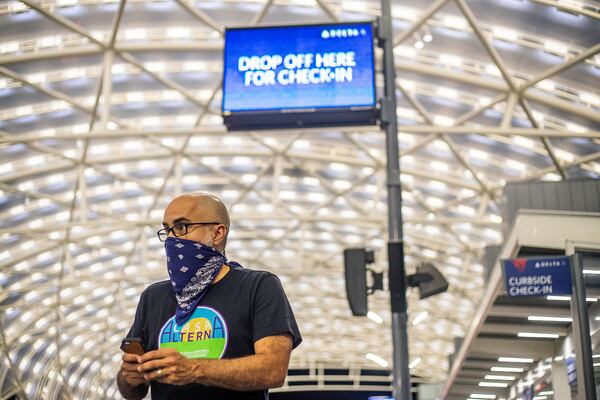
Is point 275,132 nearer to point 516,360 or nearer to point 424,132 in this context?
point 424,132

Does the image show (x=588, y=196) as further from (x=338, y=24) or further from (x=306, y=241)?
(x=306, y=241)

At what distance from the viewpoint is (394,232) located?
8.47m

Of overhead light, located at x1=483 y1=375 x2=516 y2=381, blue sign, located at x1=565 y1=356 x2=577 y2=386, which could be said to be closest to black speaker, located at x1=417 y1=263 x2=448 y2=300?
blue sign, located at x1=565 y1=356 x2=577 y2=386

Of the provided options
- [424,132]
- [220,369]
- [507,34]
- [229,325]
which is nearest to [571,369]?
[424,132]

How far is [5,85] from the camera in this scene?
79.1ft

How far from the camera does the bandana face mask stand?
3246mm

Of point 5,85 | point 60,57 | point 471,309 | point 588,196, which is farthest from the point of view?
point 471,309

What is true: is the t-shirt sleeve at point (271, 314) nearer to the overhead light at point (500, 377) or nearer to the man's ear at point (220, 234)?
the man's ear at point (220, 234)

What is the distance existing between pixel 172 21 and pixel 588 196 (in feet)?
40.2

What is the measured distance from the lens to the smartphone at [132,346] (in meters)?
3.09

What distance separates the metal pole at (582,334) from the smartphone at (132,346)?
26.1 ft

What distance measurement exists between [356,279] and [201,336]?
193 inches

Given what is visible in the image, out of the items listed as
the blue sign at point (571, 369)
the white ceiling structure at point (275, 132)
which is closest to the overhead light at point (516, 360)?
the blue sign at point (571, 369)

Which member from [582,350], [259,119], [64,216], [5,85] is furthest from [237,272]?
[64,216]
